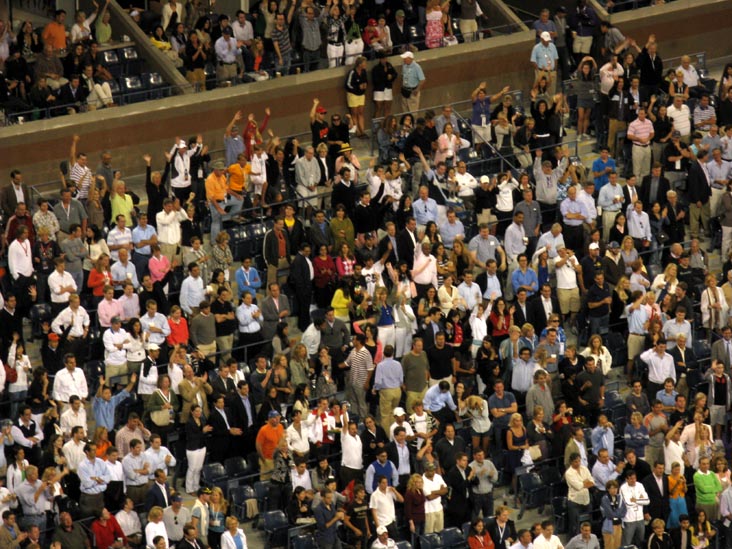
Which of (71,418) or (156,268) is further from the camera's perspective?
(156,268)

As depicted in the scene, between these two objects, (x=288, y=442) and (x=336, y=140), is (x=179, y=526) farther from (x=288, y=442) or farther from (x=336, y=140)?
(x=336, y=140)

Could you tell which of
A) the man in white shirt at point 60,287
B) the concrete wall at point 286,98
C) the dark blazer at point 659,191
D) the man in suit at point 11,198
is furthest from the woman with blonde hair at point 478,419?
the concrete wall at point 286,98

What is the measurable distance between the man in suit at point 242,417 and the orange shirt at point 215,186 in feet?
13.6

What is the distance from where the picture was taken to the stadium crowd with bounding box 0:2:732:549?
25.9 meters

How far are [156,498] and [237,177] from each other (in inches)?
258

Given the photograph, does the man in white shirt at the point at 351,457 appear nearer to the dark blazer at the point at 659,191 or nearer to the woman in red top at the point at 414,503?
the woman in red top at the point at 414,503

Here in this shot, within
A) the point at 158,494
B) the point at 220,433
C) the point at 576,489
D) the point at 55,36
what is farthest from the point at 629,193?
the point at 158,494

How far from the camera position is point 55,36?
32.5 m

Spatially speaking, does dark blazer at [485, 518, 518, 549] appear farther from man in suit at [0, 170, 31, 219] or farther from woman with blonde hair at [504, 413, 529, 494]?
man in suit at [0, 170, 31, 219]

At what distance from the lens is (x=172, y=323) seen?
27.5m

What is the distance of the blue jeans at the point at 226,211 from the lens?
30297 mm

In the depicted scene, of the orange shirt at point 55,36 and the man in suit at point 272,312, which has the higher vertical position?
the orange shirt at point 55,36

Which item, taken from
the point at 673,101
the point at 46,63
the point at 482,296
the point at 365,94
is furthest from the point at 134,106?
the point at 673,101

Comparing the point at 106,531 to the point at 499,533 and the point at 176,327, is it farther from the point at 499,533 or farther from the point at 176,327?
the point at 499,533
